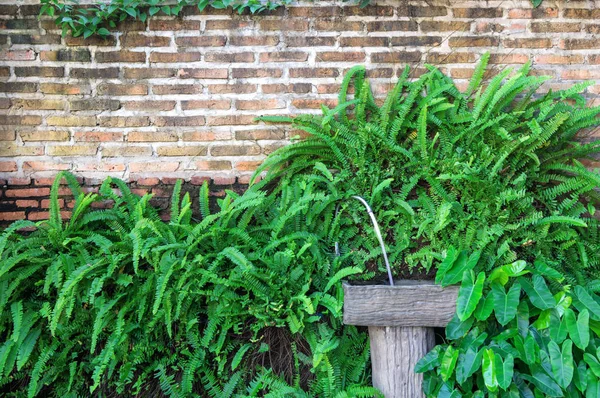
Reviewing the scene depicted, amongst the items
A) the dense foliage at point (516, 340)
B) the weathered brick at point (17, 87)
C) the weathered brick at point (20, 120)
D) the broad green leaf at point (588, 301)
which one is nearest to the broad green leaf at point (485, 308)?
the dense foliage at point (516, 340)

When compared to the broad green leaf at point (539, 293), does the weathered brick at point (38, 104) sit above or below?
above

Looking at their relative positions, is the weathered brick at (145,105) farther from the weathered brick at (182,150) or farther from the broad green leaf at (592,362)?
the broad green leaf at (592,362)

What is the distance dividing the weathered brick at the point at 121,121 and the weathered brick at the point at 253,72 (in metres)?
0.72

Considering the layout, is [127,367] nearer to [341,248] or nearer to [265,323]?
[265,323]

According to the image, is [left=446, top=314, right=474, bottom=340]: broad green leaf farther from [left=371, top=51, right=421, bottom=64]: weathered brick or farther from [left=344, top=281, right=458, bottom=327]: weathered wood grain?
[left=371, top=51, right=421, bottom=64]: weathered brick

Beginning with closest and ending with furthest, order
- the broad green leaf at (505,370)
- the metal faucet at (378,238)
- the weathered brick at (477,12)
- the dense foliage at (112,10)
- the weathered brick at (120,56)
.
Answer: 1. the broad green leaf at (505,370)
2. the metal faucet at (378,238)
3. the dense foliage at (112,10)
4. the weathered brick at (120,56)
5. the weathered brick at (477,12)

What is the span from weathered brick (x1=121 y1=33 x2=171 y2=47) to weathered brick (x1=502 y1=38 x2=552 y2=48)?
2.46 m

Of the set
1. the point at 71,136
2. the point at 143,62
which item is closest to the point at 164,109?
the point at 143,62

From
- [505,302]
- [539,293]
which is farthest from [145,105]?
[539,293]

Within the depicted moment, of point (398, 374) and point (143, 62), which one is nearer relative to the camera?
point (398, 374)

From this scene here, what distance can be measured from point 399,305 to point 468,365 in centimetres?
47

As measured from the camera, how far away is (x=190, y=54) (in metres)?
3.42

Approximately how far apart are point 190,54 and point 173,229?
1293mm

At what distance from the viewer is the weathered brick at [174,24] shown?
11.2 ft
